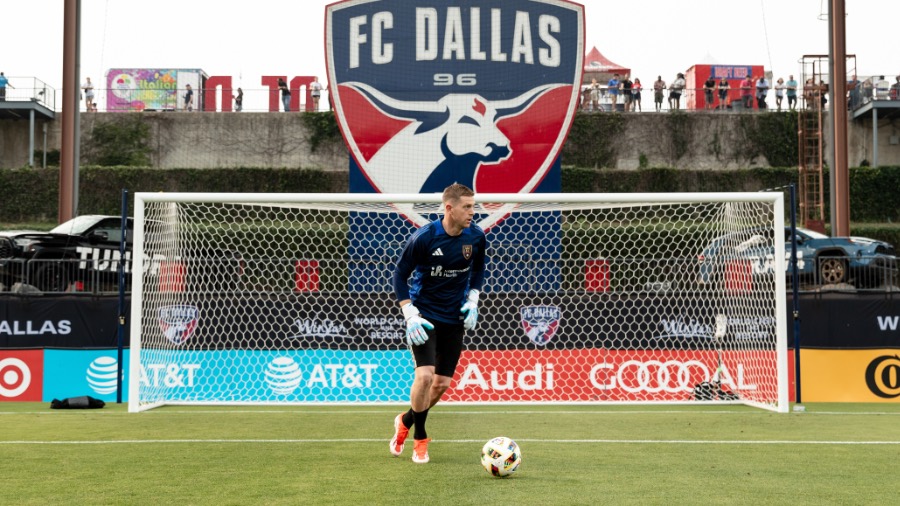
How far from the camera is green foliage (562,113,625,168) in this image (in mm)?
38344

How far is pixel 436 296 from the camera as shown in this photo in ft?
24.0

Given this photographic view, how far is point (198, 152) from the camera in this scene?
38500 mm

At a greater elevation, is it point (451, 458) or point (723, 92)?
point (723, 92)

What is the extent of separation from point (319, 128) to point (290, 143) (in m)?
1.34

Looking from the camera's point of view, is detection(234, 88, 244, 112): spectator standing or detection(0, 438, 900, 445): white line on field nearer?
detection(0, 438, 900, 445): white line on field

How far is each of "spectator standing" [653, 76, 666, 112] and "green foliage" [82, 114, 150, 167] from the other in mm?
20557

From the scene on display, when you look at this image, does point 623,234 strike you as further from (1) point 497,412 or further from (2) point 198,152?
(2) point 198,152

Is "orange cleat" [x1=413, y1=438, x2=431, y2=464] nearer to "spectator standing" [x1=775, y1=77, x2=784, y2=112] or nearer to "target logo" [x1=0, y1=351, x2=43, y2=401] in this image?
"target logo" [x1=0, y1=351, x2=43, y2=401]

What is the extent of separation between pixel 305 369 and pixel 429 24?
5.76 meters

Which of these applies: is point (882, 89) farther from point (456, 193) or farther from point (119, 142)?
point (456, 193)

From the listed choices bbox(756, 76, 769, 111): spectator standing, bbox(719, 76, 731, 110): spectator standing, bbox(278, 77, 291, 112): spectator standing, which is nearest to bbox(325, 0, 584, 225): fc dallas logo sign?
bbox(278, 77, 291, 112): spectator standing

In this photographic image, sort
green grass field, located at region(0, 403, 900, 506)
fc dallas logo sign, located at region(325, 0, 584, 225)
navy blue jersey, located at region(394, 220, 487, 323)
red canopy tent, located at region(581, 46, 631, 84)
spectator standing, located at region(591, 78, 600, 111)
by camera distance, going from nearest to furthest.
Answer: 1. green grass field, located at region(0, 403, 900, 506)
2. navy blue jersey, located at region(394, 220, 487, 323)
3. fc dallas logo sign, located at region(325, 0, 584, 225)
4. spectator standing, located at region(591, 78, 600, 111)
5. red canopy tent, located at region(581, 46, 631, 84)

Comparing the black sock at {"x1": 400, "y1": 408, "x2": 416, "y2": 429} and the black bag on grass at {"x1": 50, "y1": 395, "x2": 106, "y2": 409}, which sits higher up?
the black sock at {"x1": 400, "y1": 408, "x2": 416, "y2": 429}

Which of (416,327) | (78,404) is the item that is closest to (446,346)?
(416,327)
